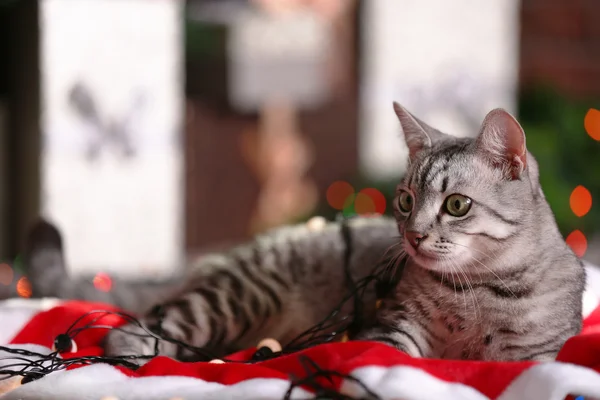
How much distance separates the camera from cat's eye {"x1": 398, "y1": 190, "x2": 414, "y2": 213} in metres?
1.11

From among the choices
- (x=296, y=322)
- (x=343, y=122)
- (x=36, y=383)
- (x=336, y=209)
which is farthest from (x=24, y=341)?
(x=343, y=122)

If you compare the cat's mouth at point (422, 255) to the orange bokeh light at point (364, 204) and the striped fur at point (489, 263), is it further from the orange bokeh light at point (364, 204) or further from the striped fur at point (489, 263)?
the orange bokeh light at point (364, 204)

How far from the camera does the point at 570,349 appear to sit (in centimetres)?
94

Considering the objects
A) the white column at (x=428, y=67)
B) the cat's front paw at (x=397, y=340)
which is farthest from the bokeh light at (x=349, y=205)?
the cat's front paw at (x=397, y=340)

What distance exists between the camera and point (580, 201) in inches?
101

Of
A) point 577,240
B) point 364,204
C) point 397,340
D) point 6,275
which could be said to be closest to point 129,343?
point 397,340

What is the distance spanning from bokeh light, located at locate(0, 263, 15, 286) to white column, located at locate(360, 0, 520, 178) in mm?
1434

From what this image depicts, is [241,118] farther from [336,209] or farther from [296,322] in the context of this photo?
[296,322]

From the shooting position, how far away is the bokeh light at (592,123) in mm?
2738

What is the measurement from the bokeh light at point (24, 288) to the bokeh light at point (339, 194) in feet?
4.32

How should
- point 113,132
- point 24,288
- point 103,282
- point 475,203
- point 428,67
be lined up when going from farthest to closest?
point 428,67, point 113,132, point 103,282, point 24,288, point 475,203

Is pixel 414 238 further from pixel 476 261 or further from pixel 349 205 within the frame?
pixel 349 205

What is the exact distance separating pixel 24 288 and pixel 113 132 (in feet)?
2.84

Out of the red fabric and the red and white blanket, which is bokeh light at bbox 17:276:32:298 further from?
the red fabric
